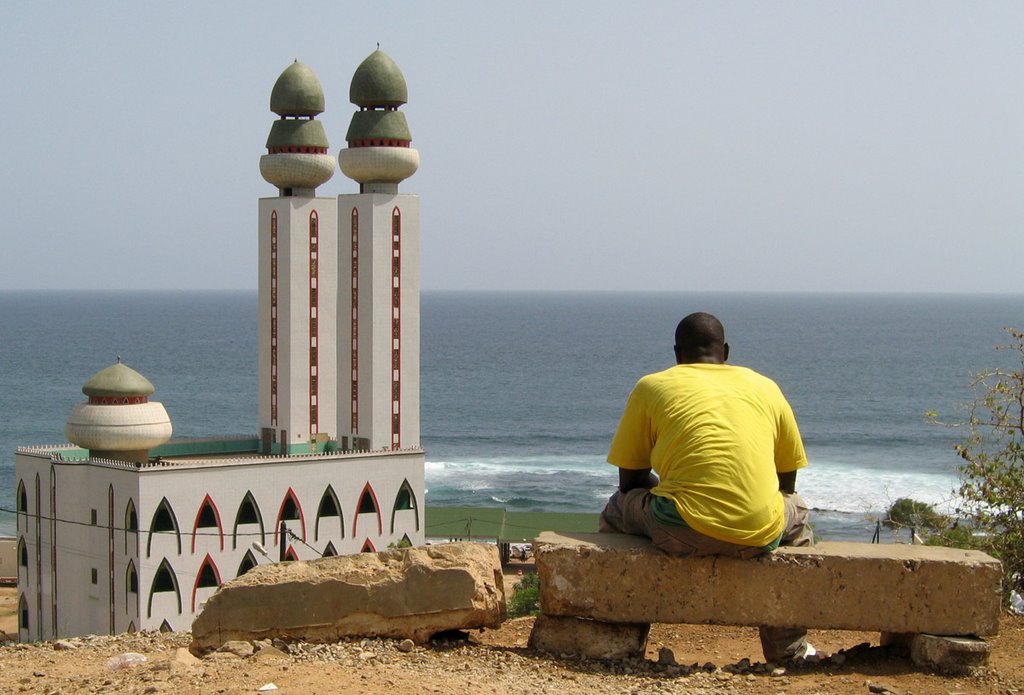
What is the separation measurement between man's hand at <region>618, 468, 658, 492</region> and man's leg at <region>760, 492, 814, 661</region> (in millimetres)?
824

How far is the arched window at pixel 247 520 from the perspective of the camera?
29609 mm

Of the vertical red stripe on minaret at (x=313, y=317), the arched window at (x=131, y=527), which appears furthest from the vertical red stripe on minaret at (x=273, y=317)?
the arched window at (x=131, y=527)

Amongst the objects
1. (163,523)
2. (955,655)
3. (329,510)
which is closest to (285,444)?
(329,510)

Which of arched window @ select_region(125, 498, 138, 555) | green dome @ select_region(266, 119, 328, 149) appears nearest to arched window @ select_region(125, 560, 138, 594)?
arched window @ select_region(125, 498, 138, 555)

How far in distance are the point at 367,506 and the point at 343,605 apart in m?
22.9

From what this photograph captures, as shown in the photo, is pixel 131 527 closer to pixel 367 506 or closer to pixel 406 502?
pixel 367 506

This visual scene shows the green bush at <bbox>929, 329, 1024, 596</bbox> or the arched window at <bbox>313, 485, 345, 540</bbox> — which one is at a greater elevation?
the green bush at <bbox>929, 329, 1024, 596</bbox>

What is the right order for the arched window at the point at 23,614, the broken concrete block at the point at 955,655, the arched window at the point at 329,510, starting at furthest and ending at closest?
the arched window at the point at 329,510 → the arched window at the point at 23,614 → the broken concrete block at the point at 955,655

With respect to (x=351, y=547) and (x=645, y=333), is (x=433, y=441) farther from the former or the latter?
(x=645, y=333)

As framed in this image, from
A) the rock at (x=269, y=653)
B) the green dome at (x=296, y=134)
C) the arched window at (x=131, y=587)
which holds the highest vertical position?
the green dome at (x=296, y=134)

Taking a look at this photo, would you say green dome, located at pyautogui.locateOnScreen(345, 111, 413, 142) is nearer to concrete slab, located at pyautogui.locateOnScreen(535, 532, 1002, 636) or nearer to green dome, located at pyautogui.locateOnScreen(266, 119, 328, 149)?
green dome, located at pyautogui.locateOnScreen(266, 119, 328, 149)

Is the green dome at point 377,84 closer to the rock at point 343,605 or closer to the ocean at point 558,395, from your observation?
the ocean at point 558,395

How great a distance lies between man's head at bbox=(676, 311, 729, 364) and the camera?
8945 millimetres

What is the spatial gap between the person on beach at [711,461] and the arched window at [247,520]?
2173 cm
